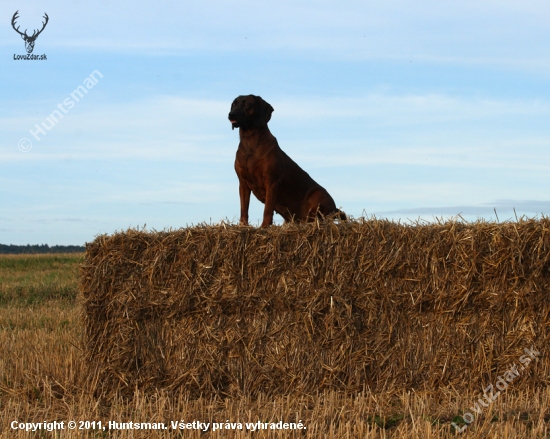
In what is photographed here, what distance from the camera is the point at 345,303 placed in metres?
6.11

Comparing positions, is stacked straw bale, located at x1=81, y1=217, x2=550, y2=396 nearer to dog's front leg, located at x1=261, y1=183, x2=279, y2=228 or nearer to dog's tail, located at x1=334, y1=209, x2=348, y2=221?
dog's tail, located at x1=334, y1=209, x2=348, y2=221

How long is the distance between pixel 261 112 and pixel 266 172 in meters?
0.65

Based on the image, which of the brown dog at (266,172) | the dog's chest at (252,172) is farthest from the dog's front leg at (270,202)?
the dog's chest at (252,172)

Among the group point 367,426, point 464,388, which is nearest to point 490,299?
point 464,388

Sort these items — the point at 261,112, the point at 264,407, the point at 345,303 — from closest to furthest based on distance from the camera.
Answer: the point at 264,407
the point at 345,303
the point at 261,112

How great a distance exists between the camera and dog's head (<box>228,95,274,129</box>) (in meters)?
6.83

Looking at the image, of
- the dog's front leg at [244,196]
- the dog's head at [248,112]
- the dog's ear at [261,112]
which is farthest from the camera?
the dog's front leg at [244,196]

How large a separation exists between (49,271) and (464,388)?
18015 mm

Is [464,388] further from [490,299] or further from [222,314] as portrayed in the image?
[222,314]

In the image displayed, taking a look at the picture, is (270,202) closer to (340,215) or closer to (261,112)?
(340,215)

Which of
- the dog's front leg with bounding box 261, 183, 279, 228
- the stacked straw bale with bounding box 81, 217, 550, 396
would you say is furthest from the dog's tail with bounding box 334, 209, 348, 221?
the dog's front leg with bounding box 261, 183, 279, 228

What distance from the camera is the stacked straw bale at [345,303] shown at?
20.0ft

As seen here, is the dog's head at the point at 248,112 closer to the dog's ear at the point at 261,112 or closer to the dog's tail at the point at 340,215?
the dog's ear at the point at 261,112

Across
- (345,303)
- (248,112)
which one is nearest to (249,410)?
(345,303)
